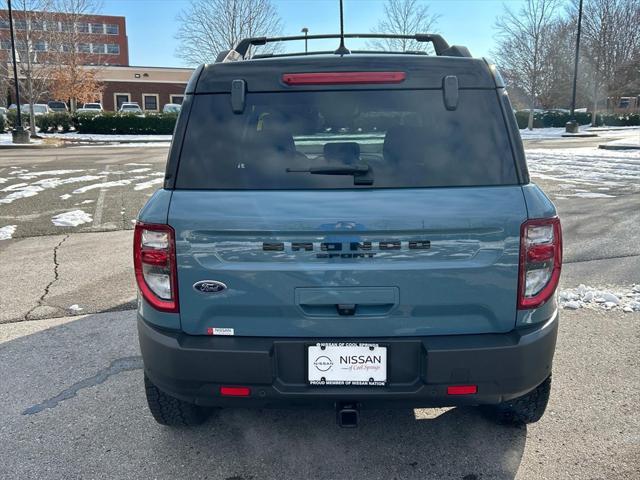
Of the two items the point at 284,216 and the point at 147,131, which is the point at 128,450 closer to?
the point at 284,216

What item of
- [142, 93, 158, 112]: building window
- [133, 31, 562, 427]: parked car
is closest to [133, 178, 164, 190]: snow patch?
[133, 31, 562, 427]: parked car

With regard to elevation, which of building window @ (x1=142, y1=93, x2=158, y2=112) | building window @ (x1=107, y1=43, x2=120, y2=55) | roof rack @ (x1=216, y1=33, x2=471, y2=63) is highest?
building window @ (x1=107, y1=43, x2=120, y2=55)

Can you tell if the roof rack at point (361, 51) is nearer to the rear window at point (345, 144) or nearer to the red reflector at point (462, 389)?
the rear window at point (345, 144)

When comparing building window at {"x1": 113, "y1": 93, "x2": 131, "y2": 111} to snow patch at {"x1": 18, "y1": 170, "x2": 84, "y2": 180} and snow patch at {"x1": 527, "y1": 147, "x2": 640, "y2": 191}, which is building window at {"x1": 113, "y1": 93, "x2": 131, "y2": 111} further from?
snow patch at {"x1": 527, "y1": 147, "x2": 640, "y2": 191}

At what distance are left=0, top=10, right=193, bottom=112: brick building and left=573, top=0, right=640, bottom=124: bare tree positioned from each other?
34825 mm

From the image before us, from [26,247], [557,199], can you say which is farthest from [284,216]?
[557,199]

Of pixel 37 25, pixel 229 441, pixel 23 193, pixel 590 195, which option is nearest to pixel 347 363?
pixel 229 441

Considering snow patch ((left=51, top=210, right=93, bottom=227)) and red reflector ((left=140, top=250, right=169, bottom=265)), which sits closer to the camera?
red reflector ((left=140, top=250, right=169, bottom=265))

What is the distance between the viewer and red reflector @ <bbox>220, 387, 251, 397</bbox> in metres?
2.34

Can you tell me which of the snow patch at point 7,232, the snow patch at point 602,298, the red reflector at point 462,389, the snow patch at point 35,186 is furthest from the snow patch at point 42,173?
the red reflector at point 462,389

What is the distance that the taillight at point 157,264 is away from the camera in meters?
2.30

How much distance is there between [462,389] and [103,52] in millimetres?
78416

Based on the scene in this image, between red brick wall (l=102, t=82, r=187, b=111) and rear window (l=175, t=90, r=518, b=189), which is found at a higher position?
red brick wall (l=102, t=82, r=187, b=111)

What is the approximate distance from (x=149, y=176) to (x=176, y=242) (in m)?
12.7
